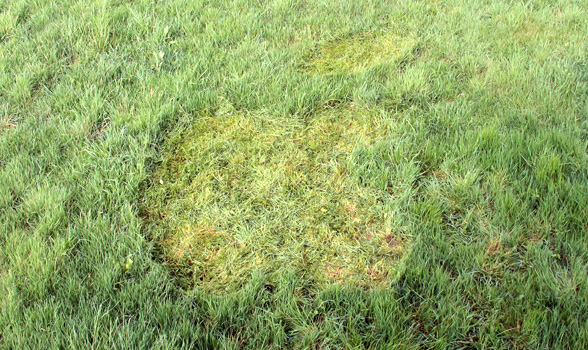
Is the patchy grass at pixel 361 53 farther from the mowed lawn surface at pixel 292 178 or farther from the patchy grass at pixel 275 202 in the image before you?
the patchy grass at pixel 275 202

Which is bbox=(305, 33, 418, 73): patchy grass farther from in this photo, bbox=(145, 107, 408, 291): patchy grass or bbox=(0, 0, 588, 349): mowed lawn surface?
bbox=(145, 107, 408, 291): patchy grass

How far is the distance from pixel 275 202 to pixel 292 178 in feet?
0.68

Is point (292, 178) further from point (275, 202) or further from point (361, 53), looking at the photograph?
point (361, 53)

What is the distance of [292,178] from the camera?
2.79m

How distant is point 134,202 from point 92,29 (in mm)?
1917

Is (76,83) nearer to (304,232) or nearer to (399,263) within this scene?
(304,232)

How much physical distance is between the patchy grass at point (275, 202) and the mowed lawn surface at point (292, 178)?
0.01 m

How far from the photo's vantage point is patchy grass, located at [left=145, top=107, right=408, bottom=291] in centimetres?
236

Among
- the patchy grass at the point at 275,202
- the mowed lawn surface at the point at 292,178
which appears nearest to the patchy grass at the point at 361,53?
the mowed lawn surface at the point at 292,178

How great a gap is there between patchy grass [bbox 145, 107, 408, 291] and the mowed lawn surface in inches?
0.5

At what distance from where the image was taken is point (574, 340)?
1.92 metres

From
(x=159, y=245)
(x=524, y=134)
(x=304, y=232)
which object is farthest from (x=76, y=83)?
(x=524, y=134)

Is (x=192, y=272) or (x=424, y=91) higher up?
(x=424, y=91)

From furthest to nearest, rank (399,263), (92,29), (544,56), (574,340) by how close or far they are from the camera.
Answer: (92,29) → (544,56) → (399,263) → (574,340)
